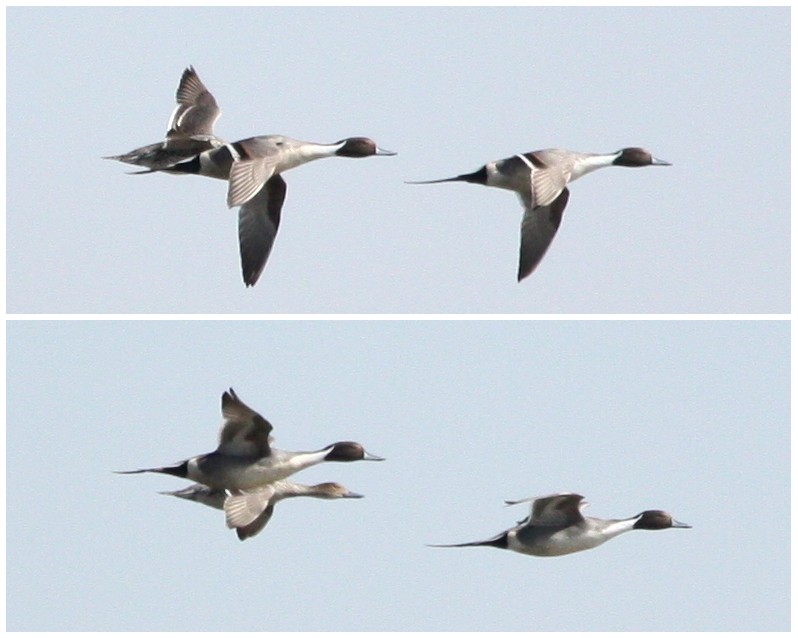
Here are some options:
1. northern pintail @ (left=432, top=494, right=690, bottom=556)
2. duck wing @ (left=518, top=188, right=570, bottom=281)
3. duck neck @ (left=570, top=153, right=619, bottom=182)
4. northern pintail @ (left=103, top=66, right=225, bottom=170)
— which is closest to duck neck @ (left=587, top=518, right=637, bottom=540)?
northern pintail @ (left=432, top=494, right=690, bottom=556)

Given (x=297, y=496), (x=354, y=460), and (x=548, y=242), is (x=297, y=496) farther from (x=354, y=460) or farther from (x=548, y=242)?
(x=548, y=242)

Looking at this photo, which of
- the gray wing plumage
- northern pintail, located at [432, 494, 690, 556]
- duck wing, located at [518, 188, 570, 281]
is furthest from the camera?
duck wing, located at [518, 188, 570, 281]

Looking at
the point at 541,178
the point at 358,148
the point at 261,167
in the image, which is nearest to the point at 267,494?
the point at 261,167

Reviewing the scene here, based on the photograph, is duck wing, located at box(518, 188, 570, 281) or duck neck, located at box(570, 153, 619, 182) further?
duck wing, located at box(518, 188, 570, 281)

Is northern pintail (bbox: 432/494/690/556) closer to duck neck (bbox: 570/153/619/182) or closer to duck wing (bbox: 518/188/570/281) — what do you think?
duck wing (bbox: 518/188/570/281)

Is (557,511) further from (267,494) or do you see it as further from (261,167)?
(261,167)

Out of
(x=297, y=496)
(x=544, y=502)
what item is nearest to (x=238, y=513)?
(x=297, y=496)
